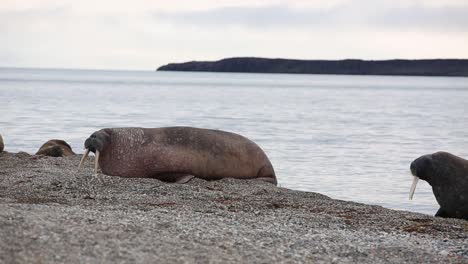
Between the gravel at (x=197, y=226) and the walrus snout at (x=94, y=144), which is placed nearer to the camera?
the gravel at (x=197, y=226)

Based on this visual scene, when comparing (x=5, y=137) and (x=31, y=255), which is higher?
(x=31, y=255)

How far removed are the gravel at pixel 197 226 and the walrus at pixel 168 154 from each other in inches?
15.3

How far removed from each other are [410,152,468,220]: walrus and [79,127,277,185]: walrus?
289 centimetres

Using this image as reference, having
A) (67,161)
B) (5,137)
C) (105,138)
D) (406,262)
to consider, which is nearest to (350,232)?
(406,262)

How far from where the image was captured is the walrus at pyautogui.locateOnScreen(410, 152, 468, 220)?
11.1m

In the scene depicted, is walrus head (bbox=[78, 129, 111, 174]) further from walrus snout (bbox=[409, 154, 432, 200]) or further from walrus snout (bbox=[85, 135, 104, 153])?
walrus snout (bbox=[409, 154, 432, 200])

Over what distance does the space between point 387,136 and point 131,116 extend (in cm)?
1649

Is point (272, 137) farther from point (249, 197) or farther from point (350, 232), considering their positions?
point (350, 232)

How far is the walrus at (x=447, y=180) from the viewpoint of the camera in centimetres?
1112

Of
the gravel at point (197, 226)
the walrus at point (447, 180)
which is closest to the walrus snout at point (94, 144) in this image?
the gravel at point (197, 226)

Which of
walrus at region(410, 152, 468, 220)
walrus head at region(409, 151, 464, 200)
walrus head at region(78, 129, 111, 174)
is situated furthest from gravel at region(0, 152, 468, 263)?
walrus head at region(409, 151, 464, 200)

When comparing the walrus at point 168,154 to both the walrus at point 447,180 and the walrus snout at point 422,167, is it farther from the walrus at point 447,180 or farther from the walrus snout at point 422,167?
the walrus at point 447,180

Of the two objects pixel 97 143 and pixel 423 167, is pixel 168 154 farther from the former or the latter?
→ pixel 423 167

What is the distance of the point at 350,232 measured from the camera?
8688 millimetres
